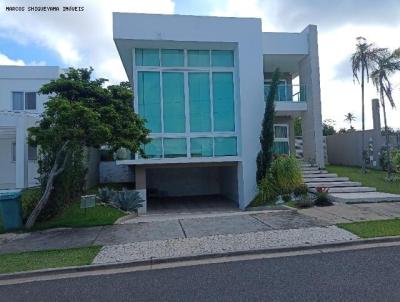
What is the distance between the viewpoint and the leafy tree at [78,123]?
32.3 feet

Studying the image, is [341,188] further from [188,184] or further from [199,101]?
[188,184]

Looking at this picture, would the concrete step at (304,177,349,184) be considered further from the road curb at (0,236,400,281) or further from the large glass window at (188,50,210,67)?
the road curb at (0,236,400,281)

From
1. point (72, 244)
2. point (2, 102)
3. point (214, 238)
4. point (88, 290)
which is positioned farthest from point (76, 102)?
point (2, 102)

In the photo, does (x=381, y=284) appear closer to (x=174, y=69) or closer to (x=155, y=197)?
(x=174, y=69)

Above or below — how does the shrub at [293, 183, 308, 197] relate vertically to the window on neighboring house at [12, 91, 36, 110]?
below

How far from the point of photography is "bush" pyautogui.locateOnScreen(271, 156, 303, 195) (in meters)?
14.3

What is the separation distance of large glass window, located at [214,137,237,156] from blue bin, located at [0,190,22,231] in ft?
27.1

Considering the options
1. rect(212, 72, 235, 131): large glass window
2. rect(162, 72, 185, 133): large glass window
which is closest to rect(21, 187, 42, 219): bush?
rect(162, 72, 185, 133): large glass window

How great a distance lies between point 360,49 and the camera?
19031 mm

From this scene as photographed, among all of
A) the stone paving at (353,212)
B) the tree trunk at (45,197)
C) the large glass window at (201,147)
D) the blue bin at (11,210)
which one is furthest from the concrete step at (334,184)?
the blue bin at (11,210)

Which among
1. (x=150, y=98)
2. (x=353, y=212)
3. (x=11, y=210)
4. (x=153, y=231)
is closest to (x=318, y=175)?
(x=353, y=212)

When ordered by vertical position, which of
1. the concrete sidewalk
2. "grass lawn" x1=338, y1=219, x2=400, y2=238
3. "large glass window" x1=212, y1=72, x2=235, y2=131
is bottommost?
the concrete sidewalk

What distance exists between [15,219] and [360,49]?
1698 cm

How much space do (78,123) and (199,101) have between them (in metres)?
7.31
